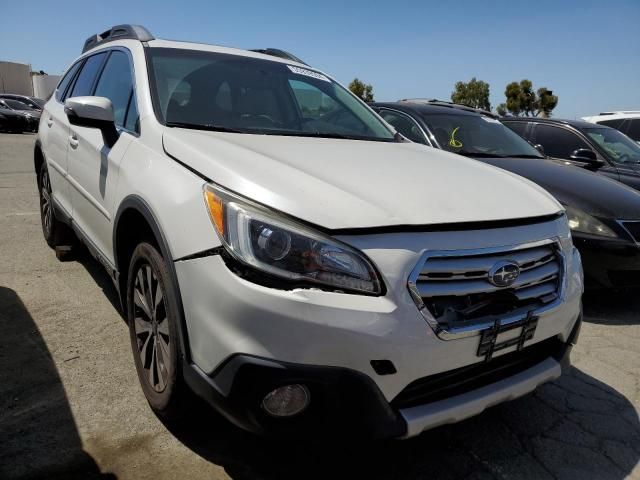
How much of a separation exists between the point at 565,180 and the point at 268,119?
2687 mm

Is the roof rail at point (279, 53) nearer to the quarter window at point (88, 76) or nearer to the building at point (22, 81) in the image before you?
the quarter window at point (88, 76)

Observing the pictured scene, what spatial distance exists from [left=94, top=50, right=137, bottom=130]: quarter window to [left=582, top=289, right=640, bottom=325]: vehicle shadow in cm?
350

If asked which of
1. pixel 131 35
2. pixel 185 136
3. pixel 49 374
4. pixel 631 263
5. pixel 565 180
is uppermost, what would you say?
pixel 131 35

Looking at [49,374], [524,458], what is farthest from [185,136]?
[524,458]

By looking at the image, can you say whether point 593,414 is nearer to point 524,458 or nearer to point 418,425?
point 524,458

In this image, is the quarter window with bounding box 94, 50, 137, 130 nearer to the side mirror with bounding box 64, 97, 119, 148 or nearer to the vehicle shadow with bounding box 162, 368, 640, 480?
the side mirror with bounding box 64, 97, 119, 148

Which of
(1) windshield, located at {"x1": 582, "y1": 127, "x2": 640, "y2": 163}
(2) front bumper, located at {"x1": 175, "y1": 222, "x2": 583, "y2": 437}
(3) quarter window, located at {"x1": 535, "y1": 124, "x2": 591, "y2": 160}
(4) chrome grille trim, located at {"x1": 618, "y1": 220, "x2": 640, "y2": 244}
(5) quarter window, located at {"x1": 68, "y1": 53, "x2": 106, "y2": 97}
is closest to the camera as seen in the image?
(2) front bumper, located at {"x1": 175, "y1": 222, "x2": 583, "y2": 437}

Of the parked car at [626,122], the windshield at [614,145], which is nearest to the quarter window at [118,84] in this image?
the windshield at [614,145]

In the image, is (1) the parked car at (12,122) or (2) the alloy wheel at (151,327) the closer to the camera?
(2) the alloy wheel at (151,327)

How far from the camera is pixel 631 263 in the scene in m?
3.76

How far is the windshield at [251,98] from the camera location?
2688mm

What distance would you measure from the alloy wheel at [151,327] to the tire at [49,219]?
7.66 feet

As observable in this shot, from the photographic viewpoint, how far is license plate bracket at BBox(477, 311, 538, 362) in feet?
6.01

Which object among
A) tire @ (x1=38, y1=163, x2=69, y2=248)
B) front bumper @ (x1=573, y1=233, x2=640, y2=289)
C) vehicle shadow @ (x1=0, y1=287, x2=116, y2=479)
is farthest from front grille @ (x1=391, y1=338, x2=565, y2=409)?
tire @ (x1=38, y1=163, x2=69, y2=248)
